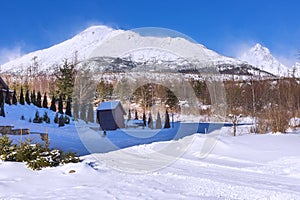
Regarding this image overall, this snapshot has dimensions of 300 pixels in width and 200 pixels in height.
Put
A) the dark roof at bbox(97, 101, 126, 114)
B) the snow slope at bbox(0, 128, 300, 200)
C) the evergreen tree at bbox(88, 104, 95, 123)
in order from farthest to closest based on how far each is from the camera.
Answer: the evergreen tree at bbox(88, 104, 95, 123) < the dark roof at bbox(97, 101, 126, 114) < the snow slope at bbox(0, 128, 300, 200)

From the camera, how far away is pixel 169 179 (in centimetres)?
661

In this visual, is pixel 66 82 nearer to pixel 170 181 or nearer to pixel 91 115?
pixel 91 115

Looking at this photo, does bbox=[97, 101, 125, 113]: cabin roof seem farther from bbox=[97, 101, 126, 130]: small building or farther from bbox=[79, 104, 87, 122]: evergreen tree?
bbox=[79, 104, 87, 122]: evergreen tree

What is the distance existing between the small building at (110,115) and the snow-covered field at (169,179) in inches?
519

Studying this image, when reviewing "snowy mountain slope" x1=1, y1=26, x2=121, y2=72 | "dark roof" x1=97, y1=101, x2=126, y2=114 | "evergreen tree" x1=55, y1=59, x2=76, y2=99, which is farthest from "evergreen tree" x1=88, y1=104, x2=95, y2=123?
"evergreen tree" x1=55, y1=59, x2=76, y2=99

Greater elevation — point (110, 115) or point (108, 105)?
point (108, 105)

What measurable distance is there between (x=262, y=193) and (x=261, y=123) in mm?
10848

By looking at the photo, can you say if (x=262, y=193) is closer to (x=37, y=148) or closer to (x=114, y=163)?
(x=114, y=163)

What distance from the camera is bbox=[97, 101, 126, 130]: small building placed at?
75.0 ft

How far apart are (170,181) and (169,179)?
188 millimetres

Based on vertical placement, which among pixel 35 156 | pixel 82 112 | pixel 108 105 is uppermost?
pixel 108 105

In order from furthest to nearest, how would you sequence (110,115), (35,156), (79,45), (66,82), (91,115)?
(79,45) < (66,82) < (91,115) < (110,115) < (35,156)

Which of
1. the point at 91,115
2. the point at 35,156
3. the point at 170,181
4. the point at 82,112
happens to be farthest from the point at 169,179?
the point at 82,112

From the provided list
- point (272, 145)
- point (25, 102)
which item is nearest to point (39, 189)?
point (272, 145)
